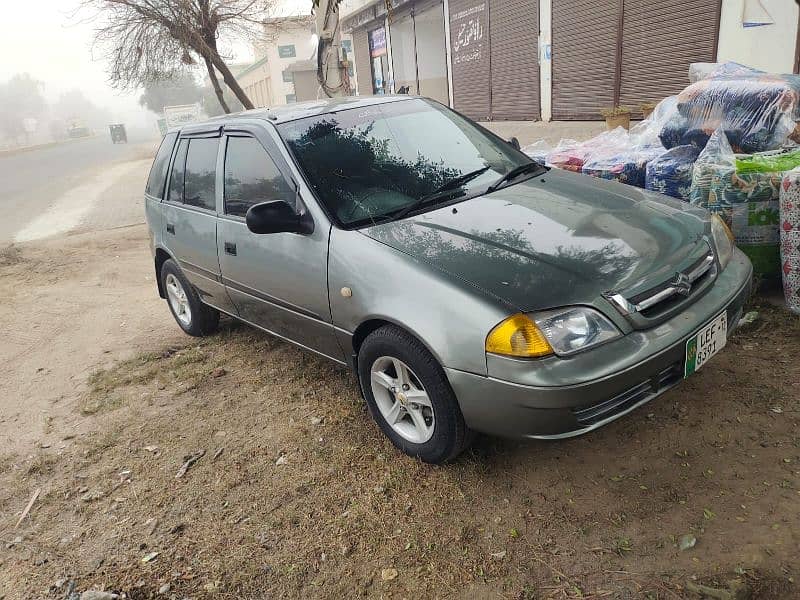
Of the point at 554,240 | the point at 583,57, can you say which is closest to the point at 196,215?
the point at 554,240

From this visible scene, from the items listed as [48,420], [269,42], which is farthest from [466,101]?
[48,420]

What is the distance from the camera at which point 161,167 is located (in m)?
4.80

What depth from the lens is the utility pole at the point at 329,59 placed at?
7191 millimetres

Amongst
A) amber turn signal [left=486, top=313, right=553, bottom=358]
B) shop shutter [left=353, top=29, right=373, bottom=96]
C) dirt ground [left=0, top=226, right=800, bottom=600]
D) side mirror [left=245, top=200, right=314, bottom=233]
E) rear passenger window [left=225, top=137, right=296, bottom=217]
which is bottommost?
dirt ground [left=0, top=226, right=800, bottom=600]

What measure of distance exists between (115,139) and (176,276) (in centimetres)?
6282

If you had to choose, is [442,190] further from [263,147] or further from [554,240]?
[263,147]

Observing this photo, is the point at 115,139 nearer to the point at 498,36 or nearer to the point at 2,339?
the point at 498,36

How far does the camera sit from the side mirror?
304cm

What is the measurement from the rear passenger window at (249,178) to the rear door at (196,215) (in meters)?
0.20

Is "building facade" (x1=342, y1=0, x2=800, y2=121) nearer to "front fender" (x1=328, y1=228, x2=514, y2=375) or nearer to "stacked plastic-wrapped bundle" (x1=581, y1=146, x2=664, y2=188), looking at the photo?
"stacked plastic-wrapped bundle" (x1=581, y1=146, x2=664, y2=188)

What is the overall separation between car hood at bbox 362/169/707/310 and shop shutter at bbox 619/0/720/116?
7.26 metres

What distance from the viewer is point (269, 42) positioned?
56.7 feet

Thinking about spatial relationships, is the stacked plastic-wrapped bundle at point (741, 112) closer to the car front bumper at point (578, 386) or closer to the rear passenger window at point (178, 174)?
the car front bumper at point (578, 386)

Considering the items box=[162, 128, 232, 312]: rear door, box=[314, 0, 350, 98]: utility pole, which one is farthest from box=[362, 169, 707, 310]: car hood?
box=[314, 0, 350, 98]: utility pole
